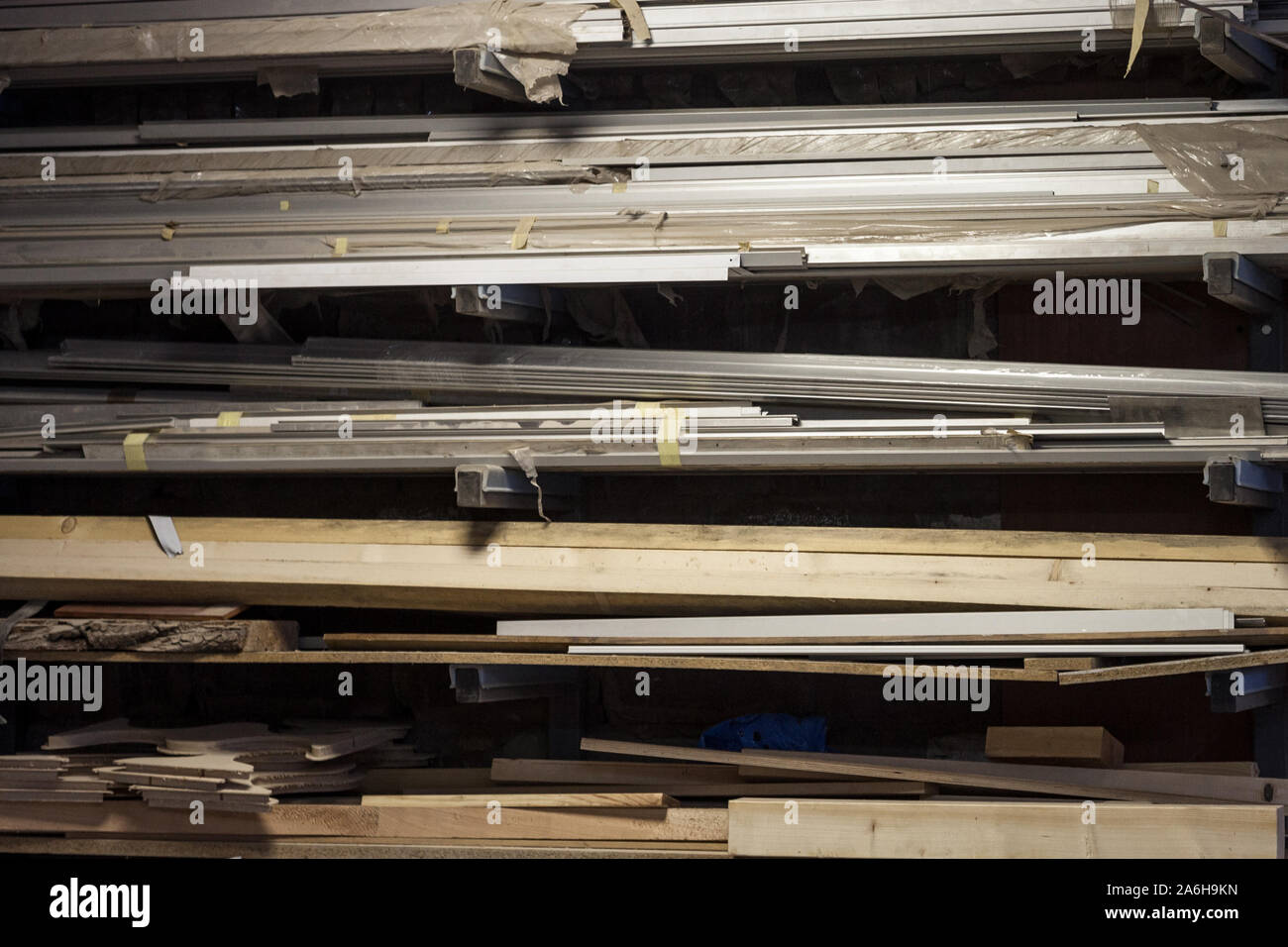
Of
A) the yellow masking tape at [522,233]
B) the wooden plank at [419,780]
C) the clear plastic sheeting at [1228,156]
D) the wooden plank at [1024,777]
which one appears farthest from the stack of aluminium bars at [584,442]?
the wooden plank at [419,780]

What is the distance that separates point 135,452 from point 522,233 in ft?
3.60

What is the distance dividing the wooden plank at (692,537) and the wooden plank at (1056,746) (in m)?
0.42

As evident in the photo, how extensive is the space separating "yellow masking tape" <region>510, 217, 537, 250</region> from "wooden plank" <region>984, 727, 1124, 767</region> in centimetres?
156

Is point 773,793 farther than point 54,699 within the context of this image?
No

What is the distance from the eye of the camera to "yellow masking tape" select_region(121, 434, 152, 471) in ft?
11.7

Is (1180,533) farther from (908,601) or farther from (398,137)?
(398,137)

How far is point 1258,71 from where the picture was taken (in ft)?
11.2

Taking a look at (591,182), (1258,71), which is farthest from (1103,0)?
Answer: (591,182)

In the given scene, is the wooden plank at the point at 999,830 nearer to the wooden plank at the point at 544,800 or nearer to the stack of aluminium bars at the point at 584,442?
the wooden plank at the point at 544,800

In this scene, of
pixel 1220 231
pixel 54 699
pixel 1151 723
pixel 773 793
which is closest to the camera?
pixel 1220 231

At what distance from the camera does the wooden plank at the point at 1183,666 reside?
2.98 m

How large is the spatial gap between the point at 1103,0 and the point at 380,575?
2111 millimetres

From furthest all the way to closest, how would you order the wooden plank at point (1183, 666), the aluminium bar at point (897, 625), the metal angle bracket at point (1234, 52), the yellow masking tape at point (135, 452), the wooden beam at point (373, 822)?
the yellow masking tape at point (135, 452), the wooden beam at point (373, 822), the metal angle bracket at point (1234, 52), the aluminium bar at point (897, 625), the wooden plank at point (1183, 666)

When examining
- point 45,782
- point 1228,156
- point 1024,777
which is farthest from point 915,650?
point 45,782
